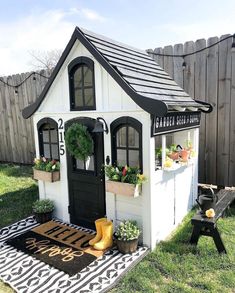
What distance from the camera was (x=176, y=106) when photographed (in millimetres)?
3715

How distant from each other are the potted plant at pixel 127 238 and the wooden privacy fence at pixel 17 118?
17.9 feet

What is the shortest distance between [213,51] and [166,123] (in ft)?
7.93

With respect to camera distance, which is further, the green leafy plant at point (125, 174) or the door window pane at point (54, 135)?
the door window pane at point (54, 135)

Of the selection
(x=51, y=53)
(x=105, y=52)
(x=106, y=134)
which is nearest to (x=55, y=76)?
(x=105, y=52)

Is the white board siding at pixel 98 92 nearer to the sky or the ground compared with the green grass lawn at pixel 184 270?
nearer to the sky

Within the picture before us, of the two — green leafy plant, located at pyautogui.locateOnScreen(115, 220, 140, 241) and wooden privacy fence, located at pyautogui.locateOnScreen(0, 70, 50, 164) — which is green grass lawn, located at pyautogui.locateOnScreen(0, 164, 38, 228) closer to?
wooden privacy fence, located at pyautogui.locateOnScreen(0, 70, 50, 164)

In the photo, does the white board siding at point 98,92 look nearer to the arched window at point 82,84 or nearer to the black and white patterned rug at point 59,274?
the arched window at point 82,84

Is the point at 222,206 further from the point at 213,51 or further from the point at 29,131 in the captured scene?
the point at 29,131

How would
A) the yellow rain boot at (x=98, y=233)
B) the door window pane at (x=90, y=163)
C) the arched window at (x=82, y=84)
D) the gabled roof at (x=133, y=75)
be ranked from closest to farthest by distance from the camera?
the gabled roof at (x=133, y=75)
the yellow rain boot at (x=98, y=233)
the arched window at (x=82, y=84)
the door window pane at (x=90, y=163)

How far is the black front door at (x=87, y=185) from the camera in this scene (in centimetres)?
406

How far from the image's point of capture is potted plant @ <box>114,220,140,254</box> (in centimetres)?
354

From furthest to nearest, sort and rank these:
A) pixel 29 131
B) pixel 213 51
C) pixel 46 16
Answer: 1. pixel 29 131
2. pixel 46 16
3. pixel 213 51

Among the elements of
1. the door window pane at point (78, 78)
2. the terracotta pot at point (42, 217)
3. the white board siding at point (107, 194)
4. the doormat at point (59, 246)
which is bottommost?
the doormat at point (59, 246)

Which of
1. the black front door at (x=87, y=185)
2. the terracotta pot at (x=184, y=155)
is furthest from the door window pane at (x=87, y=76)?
the terracotta pot at (x=184, y=155)
